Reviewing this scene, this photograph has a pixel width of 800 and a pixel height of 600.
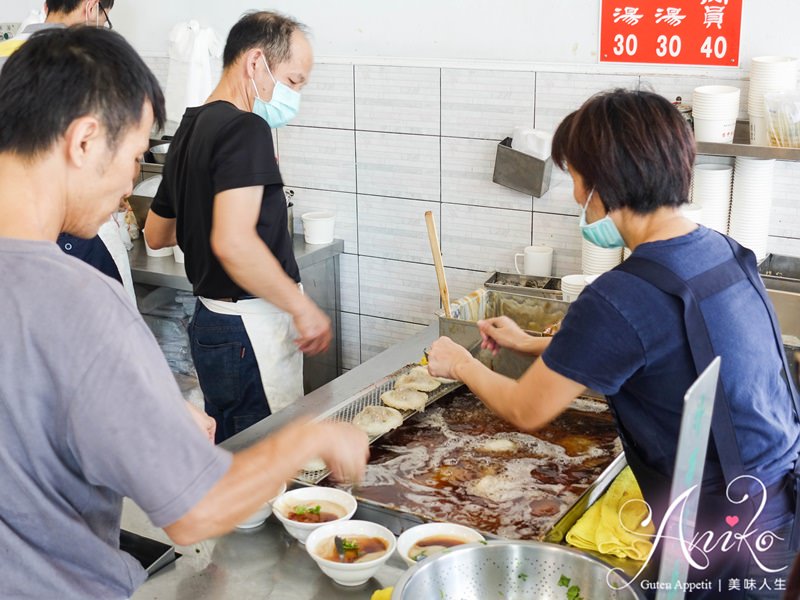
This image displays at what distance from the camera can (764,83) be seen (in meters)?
2.77

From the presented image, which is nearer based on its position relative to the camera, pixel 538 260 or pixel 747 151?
pixel 747 151

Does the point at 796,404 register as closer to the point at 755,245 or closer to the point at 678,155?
the point at 678,155

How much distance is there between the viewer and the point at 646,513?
1.92 m

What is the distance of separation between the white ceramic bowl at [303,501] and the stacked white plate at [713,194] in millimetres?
1637

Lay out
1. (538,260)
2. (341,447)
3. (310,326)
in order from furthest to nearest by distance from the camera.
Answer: (538,260) → (310,326) → (341,447)

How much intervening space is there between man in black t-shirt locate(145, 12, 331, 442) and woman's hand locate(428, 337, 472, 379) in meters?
0.56

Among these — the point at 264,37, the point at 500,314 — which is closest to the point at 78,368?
the point at 264,37

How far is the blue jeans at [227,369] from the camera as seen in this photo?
A: 276 cm

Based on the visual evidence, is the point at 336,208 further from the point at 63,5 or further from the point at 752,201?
the point at 752,201

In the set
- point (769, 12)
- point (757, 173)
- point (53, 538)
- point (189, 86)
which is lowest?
point (53, 538)

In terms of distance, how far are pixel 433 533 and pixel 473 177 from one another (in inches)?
76.3

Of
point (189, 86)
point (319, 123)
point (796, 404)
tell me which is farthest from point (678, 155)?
point (189, 86)

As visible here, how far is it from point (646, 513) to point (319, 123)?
239 centimetres

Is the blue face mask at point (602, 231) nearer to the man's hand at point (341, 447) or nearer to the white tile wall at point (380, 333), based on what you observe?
the man's hand at point (341, 447)
